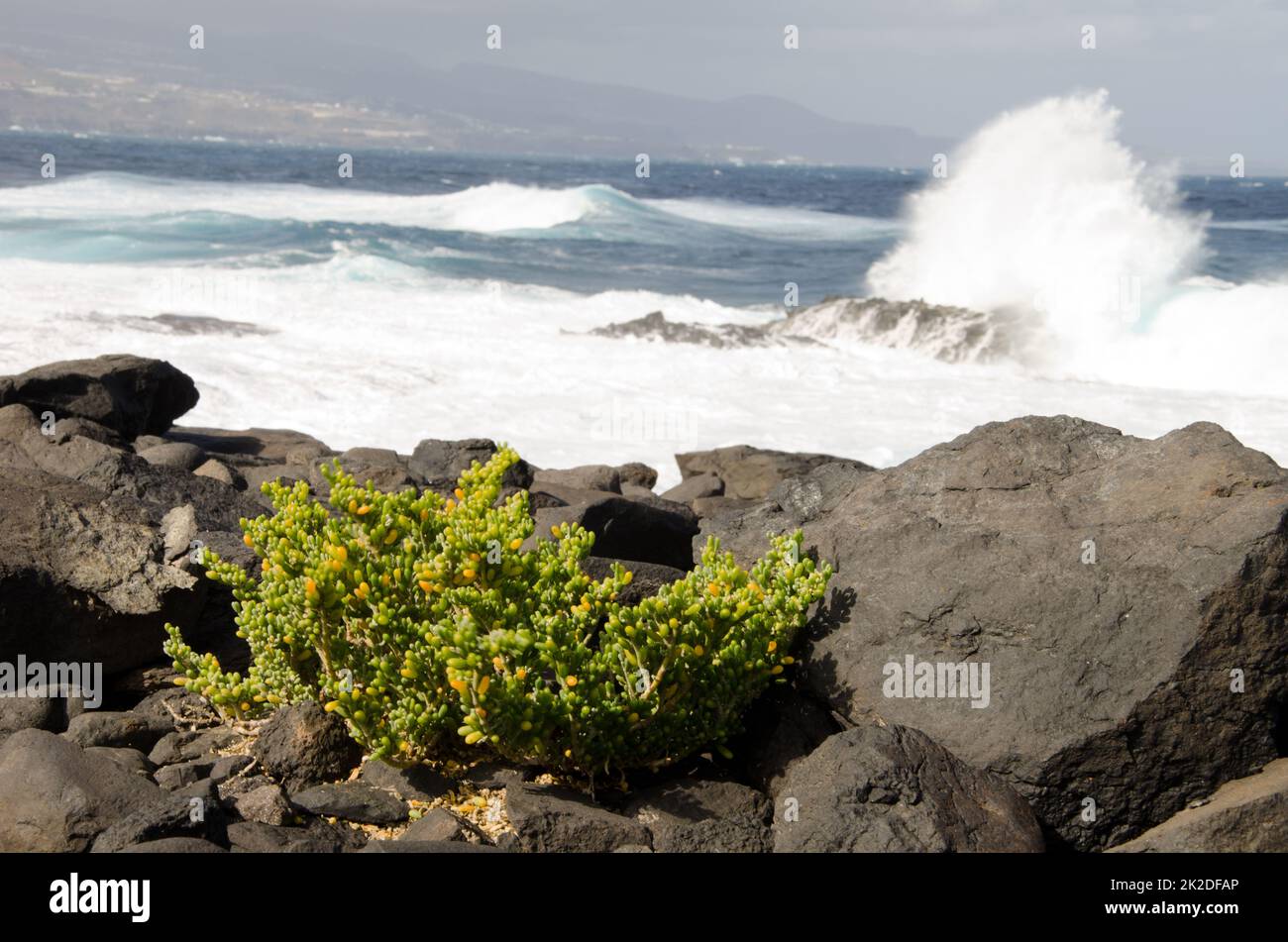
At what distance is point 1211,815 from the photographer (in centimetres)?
347

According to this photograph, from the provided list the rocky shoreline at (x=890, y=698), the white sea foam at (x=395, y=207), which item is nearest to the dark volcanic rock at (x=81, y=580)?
the rocky shoreline at (x=890, y=698)

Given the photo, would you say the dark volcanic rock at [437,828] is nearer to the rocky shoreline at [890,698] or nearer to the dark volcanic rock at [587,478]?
the rocky shoreline at [890,698]

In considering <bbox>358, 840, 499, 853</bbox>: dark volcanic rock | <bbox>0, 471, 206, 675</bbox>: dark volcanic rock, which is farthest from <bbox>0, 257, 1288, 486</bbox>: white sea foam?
<bbox>358, 840, 499, 853</bbox>: dark volcanic rock

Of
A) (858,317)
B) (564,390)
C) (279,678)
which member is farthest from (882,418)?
(279,678)

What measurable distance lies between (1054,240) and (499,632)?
25156 millimetres

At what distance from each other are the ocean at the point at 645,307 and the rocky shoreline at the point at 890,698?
676cm

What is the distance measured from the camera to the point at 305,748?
3980mm

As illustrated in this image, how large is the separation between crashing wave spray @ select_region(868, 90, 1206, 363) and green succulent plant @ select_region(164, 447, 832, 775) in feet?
59.9

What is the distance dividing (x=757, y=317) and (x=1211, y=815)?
2184 centimetres

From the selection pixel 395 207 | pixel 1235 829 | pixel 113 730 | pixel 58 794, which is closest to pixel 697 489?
pixel 113 730

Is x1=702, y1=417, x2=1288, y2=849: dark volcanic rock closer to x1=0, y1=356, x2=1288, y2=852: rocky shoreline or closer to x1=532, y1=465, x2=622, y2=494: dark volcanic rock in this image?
x1=0, y1=356, x2=1288, y2=852: rocky shoreline

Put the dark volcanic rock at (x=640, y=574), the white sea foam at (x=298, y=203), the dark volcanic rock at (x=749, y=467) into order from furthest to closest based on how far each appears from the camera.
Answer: the white sea foam at (x=298, y=203) < the dark volcanic rock at (x=749, y=467) < the dark volcanic rock at (x=640, y=574)

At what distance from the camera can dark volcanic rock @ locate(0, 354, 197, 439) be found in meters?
8.28

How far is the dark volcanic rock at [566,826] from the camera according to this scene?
3.56 metres
